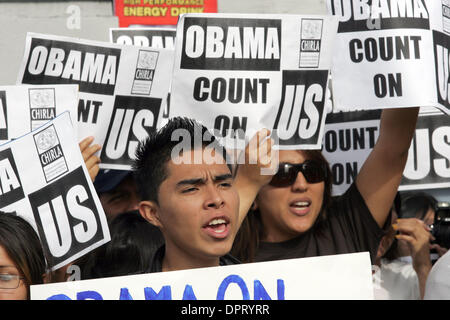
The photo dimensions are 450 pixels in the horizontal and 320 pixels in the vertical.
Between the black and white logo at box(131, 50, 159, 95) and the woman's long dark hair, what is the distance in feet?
2.29

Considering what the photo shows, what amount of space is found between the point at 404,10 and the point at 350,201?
76 cm

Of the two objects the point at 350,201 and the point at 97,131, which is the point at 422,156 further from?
the point at 97,131

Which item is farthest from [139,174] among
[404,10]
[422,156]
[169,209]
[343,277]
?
[422,156]

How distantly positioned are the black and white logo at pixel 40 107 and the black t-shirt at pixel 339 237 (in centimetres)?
95

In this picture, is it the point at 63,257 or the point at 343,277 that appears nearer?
the point at 343,277

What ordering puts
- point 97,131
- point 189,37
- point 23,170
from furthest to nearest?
point 97,131, point 189,37, point 23,170

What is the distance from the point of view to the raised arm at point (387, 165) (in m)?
3.49

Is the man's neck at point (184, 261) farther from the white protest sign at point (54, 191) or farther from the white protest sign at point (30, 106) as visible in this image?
the white protest sign at point (30, 106)

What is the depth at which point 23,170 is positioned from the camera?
10.4ft

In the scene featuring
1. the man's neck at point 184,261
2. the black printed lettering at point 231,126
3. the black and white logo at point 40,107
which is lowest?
the man's neck at point 184,261

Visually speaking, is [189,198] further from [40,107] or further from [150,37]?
[150,37]

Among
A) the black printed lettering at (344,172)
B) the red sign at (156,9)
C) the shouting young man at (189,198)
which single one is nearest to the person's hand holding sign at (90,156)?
the shouting young man at (189,198)

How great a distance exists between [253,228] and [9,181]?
0.97 meters

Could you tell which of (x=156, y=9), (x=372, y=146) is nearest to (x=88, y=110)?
(x=372, y=146)
